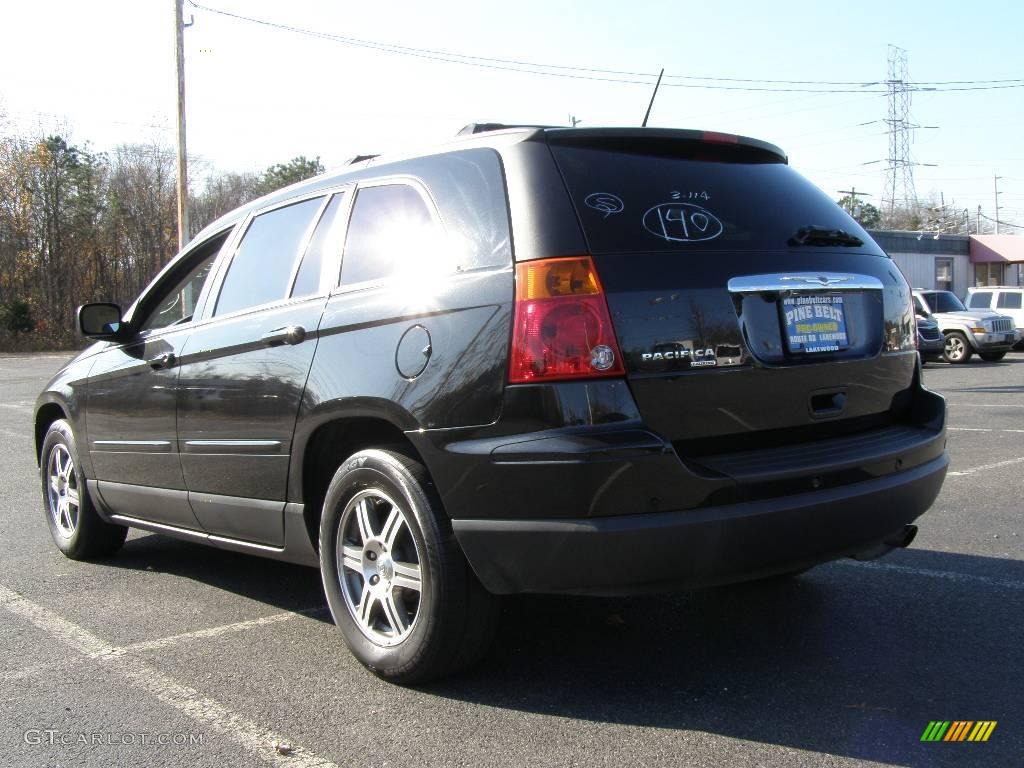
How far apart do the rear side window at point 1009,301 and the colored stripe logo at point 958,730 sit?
2554cm

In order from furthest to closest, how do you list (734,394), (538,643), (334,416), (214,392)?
(214,392)
(538,643)
(334,416)
(734,394)

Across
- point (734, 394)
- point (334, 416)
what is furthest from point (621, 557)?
point (334, 416)

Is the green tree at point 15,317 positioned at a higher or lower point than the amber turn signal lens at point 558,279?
lower

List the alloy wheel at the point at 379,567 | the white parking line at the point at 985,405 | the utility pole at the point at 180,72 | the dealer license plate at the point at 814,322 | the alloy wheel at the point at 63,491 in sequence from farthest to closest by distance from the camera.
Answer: the utility pole at the point at 180,72 → the white parking line at the point at 985,405 → the alloy wheel at the point at 63,491 → the alloy wheel at the point at 379,567 → the dealer license plate at the point at 814,322

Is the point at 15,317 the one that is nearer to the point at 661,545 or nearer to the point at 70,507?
the point at 70,507

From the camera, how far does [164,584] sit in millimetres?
4977

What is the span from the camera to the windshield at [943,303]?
2405 cm

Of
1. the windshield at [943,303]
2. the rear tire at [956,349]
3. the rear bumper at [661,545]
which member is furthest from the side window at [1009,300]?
the rear bumper at [661,545]

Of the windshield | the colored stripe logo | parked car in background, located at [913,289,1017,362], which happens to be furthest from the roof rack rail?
the windshield

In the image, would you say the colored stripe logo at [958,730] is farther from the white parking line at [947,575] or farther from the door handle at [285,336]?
the door handle at [285,336]

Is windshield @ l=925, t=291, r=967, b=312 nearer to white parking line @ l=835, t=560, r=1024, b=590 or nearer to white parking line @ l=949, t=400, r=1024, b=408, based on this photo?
white parking line @ l=949, t=400, r=1024, b=408

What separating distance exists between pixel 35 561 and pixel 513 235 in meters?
3.83

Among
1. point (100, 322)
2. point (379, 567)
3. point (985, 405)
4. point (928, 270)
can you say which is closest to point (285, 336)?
point (379, 567)

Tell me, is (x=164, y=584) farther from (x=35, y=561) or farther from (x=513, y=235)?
(x=513, y=235)
